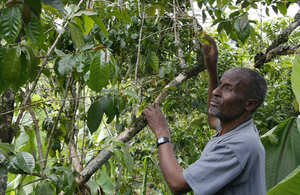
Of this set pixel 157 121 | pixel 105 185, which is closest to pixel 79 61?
pixel 157 121

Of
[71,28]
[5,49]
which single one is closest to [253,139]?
[71,28]

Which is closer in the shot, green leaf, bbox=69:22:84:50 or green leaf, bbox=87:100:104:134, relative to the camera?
green leaf, bbox=69:22:84:50

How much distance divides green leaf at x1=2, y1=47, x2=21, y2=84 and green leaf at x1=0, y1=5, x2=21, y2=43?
0.06 metres

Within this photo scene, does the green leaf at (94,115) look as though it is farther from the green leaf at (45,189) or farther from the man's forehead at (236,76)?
the man's forehead at (236,76)

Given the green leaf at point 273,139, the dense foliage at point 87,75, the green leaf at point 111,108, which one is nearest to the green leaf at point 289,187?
the dense foliage at point 87,75

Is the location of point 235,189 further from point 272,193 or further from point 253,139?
point 272,193

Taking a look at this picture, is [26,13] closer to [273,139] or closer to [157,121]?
[157,121]

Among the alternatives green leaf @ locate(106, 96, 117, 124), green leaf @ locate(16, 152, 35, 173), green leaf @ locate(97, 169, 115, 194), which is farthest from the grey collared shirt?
green leaf @ locate(97, 169, 115, 194)

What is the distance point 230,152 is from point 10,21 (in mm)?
985

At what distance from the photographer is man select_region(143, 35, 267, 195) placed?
1.02 metres

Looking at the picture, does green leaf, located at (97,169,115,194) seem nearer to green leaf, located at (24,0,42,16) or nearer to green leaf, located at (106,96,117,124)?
green leaf, located at (106,96,117,124)

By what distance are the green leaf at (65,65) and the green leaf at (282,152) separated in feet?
4.54

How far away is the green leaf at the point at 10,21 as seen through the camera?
2.77ft

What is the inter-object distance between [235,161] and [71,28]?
3.14ft
